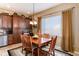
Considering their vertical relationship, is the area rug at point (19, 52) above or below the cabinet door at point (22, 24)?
below

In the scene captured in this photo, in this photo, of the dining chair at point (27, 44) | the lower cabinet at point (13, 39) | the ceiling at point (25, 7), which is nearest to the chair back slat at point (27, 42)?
the dining chair at point (27, 44)

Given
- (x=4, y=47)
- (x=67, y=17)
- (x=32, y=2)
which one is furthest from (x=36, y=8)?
(x=4, y=47)

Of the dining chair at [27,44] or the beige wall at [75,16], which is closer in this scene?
the beige wall at [75,16]

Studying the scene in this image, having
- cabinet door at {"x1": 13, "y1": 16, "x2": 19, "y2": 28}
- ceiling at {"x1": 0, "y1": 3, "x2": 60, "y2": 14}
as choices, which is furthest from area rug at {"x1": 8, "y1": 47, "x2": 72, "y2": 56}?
ceiling at {"x1": 0, "y1": 3, "x2": 60, "y2": 14}

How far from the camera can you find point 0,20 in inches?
71.0

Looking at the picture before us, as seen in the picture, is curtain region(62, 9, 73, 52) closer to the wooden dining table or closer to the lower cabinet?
the wooden dining table

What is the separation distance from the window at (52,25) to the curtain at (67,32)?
0.33 ft

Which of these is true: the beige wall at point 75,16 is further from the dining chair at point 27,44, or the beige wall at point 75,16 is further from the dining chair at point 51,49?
the dining chair at point 27,44

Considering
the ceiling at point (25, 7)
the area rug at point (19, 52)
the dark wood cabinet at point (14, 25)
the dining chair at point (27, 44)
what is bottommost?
the area rug at point (19, 52)

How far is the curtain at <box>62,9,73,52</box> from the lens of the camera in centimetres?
176

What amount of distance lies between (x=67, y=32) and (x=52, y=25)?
35cm

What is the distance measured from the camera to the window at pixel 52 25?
1.84m

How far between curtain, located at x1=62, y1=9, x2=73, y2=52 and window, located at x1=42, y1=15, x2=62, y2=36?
102 millimetres

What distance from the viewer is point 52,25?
1.92 metres
